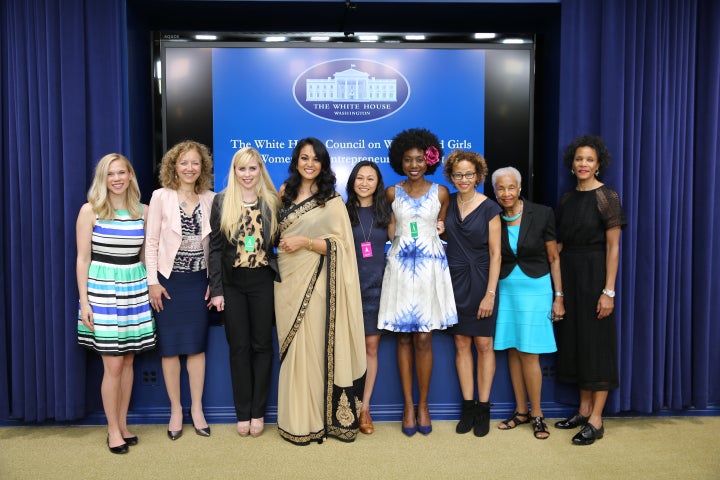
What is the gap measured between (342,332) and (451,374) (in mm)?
838

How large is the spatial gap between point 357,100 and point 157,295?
185 cm

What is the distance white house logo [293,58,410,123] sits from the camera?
380cm

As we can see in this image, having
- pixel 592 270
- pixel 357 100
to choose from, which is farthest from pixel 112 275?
pixel 592 270

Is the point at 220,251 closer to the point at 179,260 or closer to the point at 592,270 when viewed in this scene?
the point at 179,260

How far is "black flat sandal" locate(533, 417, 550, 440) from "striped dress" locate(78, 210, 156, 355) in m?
2.24

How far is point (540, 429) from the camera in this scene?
3.15 metres

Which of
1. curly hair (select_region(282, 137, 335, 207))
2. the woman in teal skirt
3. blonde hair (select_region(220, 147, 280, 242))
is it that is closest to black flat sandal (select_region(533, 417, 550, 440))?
the woman in teal skirt

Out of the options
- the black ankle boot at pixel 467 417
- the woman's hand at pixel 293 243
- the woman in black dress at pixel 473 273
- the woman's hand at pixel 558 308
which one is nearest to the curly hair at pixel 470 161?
the woman in black dress at pixel 473 273

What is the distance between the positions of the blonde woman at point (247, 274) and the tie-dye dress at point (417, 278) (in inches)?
25.8

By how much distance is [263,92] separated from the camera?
3.82m

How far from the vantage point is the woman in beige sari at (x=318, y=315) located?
3025 millimetres

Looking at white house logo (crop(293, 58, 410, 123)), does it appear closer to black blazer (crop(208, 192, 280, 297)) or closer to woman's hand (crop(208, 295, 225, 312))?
black blazer (crop(208, 192, 280, 297))

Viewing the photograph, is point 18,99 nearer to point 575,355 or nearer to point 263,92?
point 263,92

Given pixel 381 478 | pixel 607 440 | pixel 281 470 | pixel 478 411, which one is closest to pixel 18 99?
pixel 281 470
